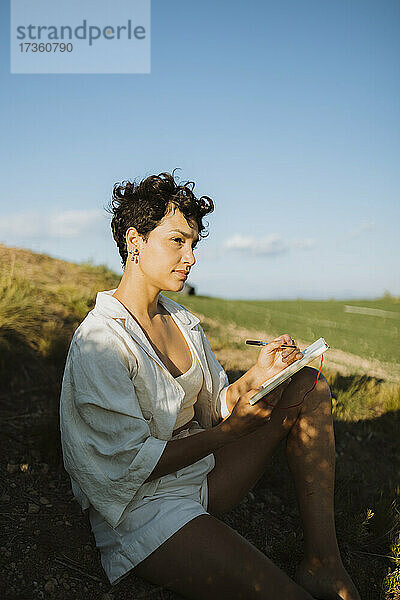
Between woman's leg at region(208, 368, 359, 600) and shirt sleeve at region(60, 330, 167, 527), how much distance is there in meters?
0.42

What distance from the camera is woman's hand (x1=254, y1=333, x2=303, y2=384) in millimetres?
2062

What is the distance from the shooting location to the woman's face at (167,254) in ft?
6.75

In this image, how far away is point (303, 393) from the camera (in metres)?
2.15

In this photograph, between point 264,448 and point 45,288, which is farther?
point 45,288

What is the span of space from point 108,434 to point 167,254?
2.24 ft

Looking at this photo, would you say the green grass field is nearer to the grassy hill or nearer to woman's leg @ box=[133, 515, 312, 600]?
the grassy hill

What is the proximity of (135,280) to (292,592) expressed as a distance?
1.18 metres

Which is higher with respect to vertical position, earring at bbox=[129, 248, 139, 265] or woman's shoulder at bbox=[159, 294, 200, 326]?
earring at bbox=[129, 248, 139, 265]

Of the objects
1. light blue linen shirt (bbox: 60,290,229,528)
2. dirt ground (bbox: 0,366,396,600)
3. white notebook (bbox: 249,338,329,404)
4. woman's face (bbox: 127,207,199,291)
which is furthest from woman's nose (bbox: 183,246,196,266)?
dirt ground (bbox: 0,366,396,600)

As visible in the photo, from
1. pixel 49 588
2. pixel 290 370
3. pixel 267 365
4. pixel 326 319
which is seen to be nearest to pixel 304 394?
pixel 267 365

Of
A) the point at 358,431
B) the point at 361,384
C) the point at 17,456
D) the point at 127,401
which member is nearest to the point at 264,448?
the point at 127,401

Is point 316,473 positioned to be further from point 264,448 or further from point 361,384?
point 361,384

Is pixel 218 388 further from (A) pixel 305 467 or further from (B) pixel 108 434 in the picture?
(B) pixel 108 434

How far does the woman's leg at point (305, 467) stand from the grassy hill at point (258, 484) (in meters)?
0.34
